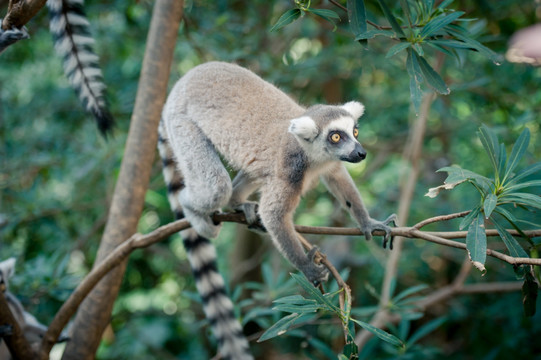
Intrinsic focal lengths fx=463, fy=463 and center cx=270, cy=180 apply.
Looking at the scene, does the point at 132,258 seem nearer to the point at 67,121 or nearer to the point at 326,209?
the point at 67,121

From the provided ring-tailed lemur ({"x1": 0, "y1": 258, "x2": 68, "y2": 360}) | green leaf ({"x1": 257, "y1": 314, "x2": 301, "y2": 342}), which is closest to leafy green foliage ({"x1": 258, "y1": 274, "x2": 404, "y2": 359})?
green leaf ({"x1": 257, "y1": 314, "x2": 301, "y2": 342})

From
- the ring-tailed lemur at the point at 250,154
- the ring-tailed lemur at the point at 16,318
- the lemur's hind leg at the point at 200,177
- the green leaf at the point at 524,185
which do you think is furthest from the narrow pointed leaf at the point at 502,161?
Answer: the ring-tailed lemur at the point at 16,318

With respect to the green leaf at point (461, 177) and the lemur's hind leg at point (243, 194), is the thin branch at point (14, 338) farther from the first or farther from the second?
the green leaf at point (461, 177)

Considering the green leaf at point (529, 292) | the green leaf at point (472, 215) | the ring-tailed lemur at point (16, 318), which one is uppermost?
the green leaf at point (472, 215)

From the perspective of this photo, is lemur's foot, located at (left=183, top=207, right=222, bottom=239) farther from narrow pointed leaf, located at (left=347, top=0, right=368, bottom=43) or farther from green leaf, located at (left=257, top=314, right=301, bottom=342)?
narrow pointed leaf, located at (left=347, top=0, right=368, bottom=43)

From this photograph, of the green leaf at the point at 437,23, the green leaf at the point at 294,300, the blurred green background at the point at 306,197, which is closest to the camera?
the green leaf at the point at 294,300

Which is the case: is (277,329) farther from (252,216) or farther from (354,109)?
(354,109)

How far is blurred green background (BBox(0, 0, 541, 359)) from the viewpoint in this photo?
5.01 meters

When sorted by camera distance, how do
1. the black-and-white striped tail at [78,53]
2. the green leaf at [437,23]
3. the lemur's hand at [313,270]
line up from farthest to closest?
1. the black-and-white striped tail at [78,53]
2. the lemur's hand at [313,270]
3. the green leaf at [437,23]

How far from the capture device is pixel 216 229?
10.4ft

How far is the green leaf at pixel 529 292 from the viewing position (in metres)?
2.00

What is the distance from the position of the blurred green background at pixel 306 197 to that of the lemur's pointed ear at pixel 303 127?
1.61 meters

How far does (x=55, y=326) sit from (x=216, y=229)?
1.14 metres

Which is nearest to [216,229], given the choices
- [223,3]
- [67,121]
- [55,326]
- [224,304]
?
[224,304]
